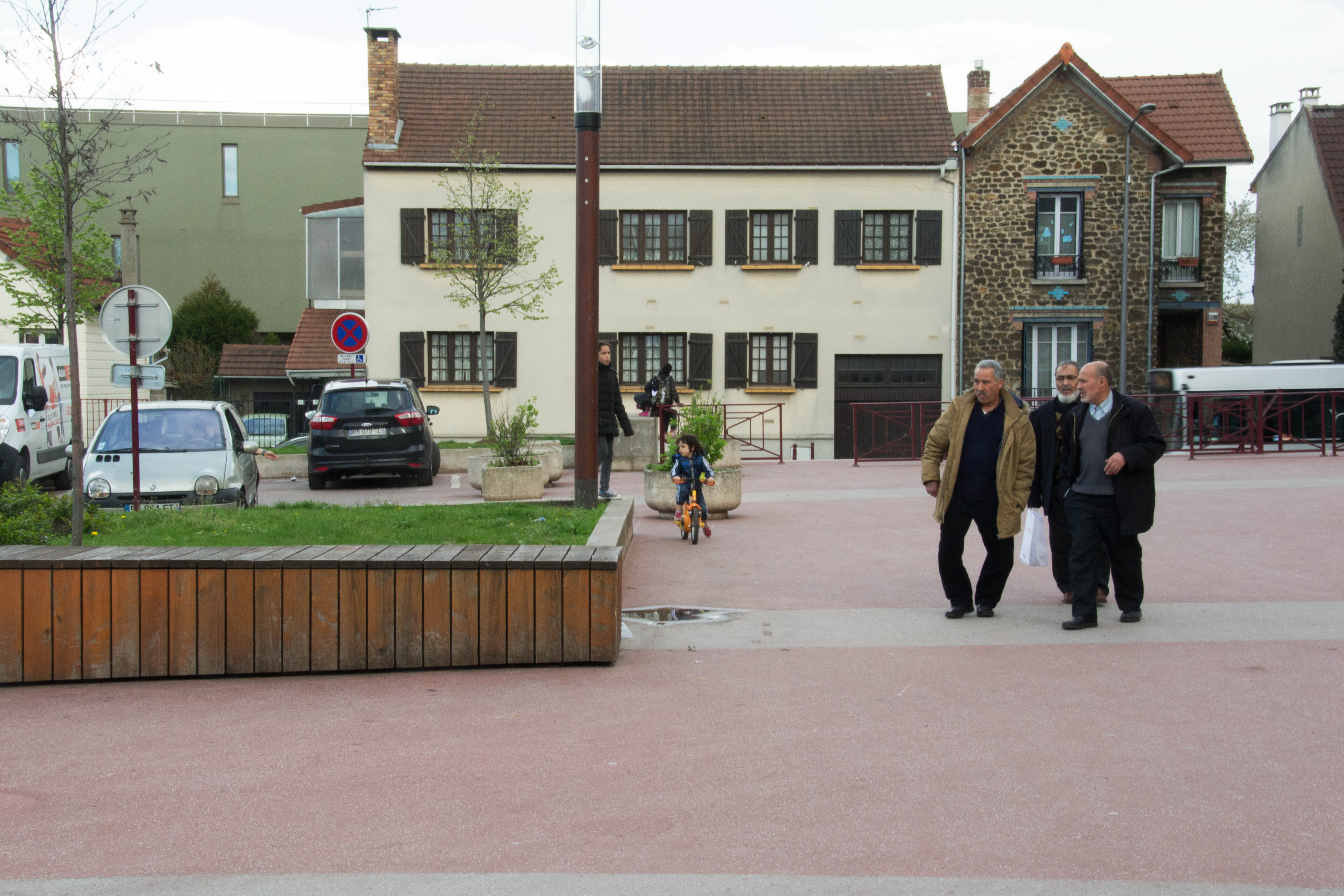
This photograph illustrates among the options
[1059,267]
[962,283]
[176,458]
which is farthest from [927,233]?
[176,458]

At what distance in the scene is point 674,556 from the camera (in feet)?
36.3

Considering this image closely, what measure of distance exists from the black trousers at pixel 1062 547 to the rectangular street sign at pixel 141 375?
8.25 m

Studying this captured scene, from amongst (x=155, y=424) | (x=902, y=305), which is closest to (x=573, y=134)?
(x=902, y=305)

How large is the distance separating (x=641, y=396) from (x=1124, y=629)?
14.4m

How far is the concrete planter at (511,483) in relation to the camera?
618 inches

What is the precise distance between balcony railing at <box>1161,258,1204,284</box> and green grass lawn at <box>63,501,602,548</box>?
2392cm

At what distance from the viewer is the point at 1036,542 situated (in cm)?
873

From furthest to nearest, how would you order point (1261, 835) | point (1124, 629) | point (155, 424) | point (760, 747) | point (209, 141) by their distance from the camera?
1. point (209, 141)
2. point (155, 424)
3. point (1124, 629)
4. point (760, 747)
5. point (1261, 835)

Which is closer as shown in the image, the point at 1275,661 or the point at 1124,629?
the point at 1275,661

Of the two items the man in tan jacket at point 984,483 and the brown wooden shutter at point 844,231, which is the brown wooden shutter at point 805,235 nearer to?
the brown wooden shutter at point 844,231

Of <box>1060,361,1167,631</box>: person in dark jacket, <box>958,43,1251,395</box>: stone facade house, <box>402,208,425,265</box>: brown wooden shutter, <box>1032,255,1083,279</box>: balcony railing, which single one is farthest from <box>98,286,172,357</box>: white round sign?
<box>1032,255,1083,279</box>: balcony railing

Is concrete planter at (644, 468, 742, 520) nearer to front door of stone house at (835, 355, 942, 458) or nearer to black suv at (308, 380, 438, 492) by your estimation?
black suv at (308, 380, 438, 492)

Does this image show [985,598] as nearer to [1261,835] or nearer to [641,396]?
[1261,835]

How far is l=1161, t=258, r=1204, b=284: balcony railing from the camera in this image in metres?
30.8
